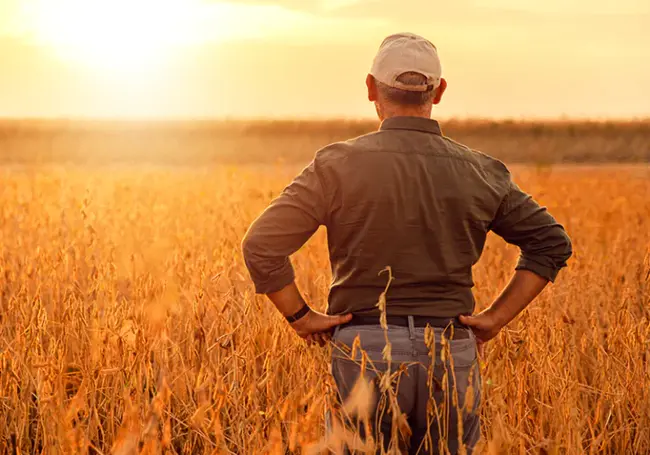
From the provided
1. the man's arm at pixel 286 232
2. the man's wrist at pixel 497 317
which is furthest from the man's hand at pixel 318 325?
the man's wrist at pixel 497 317

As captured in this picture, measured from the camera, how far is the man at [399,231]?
209 cm

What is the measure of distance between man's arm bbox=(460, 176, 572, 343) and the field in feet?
0.95

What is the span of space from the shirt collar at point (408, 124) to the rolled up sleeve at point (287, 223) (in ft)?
0.79

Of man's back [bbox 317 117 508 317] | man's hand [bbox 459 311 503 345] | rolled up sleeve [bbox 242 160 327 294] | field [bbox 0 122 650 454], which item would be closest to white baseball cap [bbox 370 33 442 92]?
man's back [bbox 317 117 508 317]

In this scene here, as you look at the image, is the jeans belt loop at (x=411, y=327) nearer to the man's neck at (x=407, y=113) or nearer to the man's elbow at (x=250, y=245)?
the man's elbow at (x=250, y=245)

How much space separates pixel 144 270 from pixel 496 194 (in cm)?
271

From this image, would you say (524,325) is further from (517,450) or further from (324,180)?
(324,180)

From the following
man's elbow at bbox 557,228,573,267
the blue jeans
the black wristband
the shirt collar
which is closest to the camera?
the blue jeans

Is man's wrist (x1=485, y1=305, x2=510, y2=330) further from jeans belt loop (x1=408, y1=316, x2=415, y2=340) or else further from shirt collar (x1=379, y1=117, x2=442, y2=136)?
Answer: shirt collar (x1=379, y1=117, x2=442, y2=136)

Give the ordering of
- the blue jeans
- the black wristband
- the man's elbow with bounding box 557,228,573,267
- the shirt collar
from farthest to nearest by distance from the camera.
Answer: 1. the man's elbow with bounding box 557,228,573,267
2. the black wristband
3. the shirt collar
4. the blue jeans

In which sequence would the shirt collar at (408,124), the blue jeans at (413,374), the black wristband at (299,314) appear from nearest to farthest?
the blue jeans at (413,374), the shirt collar at (408,124), the black wristband at (299,314)

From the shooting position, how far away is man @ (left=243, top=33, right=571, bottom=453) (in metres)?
2.09

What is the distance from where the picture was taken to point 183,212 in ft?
25.1

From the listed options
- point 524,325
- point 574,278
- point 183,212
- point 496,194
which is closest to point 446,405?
point 496,194
